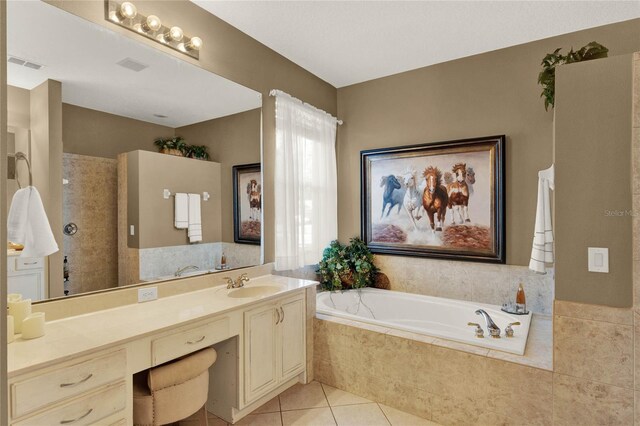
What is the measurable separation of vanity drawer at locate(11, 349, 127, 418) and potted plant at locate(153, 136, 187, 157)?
4.22ft

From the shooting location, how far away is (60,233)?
5.89 feet

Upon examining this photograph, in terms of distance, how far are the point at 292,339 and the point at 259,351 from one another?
1.24ft

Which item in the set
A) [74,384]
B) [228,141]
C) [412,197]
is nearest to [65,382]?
[74,384]

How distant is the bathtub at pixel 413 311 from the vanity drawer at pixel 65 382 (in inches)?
67.9

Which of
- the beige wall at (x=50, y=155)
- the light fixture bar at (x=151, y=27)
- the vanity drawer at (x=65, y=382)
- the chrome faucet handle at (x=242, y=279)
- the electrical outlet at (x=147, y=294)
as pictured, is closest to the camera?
the vanity drawer at (x=65, y=382)

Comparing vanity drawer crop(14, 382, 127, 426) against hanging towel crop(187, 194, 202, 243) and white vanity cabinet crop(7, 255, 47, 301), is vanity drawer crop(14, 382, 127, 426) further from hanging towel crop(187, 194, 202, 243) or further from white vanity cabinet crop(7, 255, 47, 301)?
hanging towel crop(187, 194, 202, 243)

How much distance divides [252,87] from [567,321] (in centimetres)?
281

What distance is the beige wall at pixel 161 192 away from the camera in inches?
82.4

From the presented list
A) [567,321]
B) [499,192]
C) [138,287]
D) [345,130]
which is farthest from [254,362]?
[345,130]

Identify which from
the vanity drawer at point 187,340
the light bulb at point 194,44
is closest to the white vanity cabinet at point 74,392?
the vanity drawer at point 187,340

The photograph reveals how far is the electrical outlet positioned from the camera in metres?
2.14

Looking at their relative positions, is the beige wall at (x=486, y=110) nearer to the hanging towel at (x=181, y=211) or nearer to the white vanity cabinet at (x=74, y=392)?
the hanging towel at (x=181, y=211)

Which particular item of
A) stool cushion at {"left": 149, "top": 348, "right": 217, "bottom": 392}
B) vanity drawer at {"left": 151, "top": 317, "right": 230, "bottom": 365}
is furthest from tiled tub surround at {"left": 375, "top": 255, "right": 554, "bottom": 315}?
stool cushion at {"left": 149, "top": 348, "right": 217, "bottom": 392}

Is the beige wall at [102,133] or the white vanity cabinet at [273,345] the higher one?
the beige wall at [102,133]
